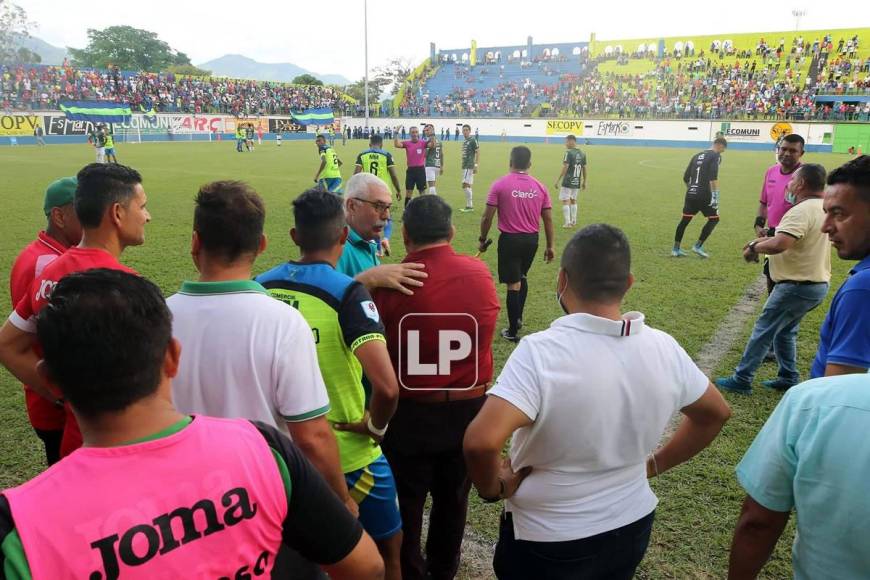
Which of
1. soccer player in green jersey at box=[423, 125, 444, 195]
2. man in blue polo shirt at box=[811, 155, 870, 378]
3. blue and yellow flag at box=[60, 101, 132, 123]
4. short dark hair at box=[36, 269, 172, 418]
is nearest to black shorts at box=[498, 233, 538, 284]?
man in blue polo shirt at box=[811, 155, 870, 378]

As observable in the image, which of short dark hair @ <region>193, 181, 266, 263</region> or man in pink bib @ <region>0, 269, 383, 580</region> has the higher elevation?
short dark hair @ <region>193, 181, 266, 263</region>

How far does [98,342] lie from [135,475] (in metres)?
0.29

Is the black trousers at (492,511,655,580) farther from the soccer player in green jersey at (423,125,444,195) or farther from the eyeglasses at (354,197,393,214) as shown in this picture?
the soccer player in green jersey at (423,125,444,195)

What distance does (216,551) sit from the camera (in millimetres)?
1257

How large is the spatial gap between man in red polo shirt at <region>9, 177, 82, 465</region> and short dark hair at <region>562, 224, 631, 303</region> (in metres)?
2.73

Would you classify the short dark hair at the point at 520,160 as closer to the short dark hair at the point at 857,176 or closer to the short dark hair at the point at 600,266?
the short dark hair at the point at 857,176

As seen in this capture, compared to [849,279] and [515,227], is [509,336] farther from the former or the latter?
[849,279]

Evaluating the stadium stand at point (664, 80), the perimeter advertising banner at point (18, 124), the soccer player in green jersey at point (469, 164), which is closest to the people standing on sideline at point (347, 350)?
the soccer player in green jersey at point (469, 164)

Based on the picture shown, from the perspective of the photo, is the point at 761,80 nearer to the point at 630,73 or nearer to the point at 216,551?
the point at 630,73

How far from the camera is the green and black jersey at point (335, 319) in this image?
2.41 m

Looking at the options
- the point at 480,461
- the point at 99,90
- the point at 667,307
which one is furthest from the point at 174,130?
the point at 480,461

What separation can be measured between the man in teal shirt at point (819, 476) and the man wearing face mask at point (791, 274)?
385 cm

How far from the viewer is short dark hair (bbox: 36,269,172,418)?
3.96 feet

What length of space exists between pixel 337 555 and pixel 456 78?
2873 inches
